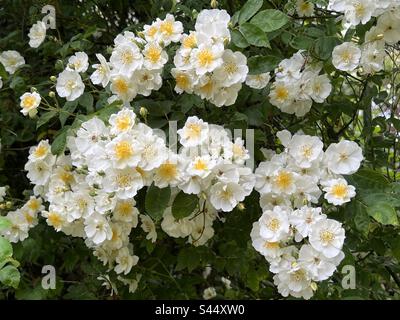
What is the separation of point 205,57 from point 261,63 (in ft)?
0.55

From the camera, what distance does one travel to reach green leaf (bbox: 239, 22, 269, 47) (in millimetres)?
1417

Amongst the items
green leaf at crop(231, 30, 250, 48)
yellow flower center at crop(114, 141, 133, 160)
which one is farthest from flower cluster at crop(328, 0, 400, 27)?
yellow flower center at crop(114, 141, 133, 160)

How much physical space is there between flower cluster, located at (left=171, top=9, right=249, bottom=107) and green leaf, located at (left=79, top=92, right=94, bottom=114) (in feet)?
0.92

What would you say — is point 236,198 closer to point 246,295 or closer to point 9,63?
point 9,63

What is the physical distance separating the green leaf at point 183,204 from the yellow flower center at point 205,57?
1.00ft

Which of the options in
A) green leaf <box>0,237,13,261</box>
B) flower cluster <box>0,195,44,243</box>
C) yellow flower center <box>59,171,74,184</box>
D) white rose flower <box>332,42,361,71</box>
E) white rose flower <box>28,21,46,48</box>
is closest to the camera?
green leaf <box>0,237,13,261</box>

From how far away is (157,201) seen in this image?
1417 mm

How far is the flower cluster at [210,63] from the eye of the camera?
141cm

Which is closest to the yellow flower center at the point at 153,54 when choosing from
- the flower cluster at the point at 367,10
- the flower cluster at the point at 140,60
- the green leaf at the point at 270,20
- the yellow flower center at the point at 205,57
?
the flower cluster at the point at 140,60

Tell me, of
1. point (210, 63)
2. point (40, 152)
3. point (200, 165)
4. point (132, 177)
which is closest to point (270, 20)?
point (210, 63)

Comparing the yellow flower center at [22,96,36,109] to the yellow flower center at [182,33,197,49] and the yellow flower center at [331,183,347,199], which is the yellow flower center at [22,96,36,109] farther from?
the yellow flower center at [331,183,347,199]

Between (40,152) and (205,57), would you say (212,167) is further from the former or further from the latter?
(40,152)

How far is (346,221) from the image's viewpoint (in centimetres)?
146

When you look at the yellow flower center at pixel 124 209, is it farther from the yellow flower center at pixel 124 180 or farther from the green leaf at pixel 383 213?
the green leaf at pixel 383 213
